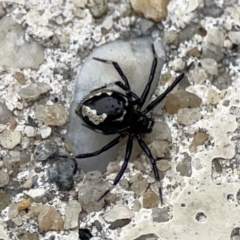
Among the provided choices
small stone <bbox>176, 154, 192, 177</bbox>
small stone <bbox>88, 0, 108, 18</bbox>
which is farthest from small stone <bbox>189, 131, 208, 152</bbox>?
small stone <bbox>88, 0, 108, 18</bbox>

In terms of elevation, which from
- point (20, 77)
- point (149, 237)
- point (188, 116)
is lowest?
point (149, 237)

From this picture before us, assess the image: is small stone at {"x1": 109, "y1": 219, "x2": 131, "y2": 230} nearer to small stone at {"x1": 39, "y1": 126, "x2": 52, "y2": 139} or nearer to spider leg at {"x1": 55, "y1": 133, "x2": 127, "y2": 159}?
spider leg at {"x1": 55, "y1": 133, "x2": 127, "y2": 159}

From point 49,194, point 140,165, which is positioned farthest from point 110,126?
point 49,194

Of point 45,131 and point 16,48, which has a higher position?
→ point 16,48

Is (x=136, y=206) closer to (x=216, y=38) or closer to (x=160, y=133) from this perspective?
(x=160, y=133)

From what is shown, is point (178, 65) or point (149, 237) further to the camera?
point (178, 65)

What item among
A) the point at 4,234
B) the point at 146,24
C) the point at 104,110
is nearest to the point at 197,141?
the point at 104,110
